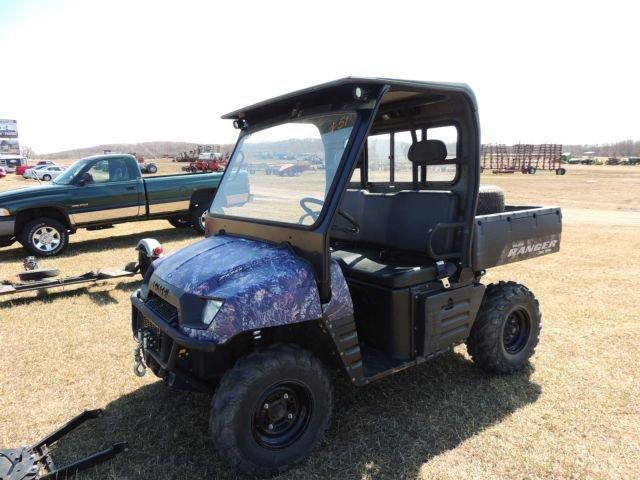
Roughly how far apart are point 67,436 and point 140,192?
7.23 metres

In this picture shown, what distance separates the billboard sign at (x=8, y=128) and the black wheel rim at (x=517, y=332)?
90.0m

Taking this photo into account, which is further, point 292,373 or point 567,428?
point 567,428

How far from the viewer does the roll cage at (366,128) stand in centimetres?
269

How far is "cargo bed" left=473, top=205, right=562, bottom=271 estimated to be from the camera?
11.2 ft

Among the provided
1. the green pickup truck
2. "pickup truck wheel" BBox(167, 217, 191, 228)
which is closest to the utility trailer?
"pickup truck wheel" BBox(167, 217, 191, 228)

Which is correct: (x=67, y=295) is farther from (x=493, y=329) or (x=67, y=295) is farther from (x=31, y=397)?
(x=493, y=329)

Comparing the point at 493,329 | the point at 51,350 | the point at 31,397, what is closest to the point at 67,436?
the point at 31,397

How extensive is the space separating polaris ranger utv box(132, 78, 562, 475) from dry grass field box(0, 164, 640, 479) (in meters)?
0.35

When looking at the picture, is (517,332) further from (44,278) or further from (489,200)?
(44,278)

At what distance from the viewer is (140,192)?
31.7ft

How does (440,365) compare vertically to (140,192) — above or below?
below

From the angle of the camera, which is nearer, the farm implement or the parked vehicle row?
the farm implement

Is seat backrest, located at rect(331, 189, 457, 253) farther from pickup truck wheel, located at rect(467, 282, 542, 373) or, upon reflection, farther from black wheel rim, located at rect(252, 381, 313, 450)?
black wheel rim, located at rect(252, 381, 313, 450)

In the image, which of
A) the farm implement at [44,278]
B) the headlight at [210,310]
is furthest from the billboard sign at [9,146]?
the headlight at [210,310]
